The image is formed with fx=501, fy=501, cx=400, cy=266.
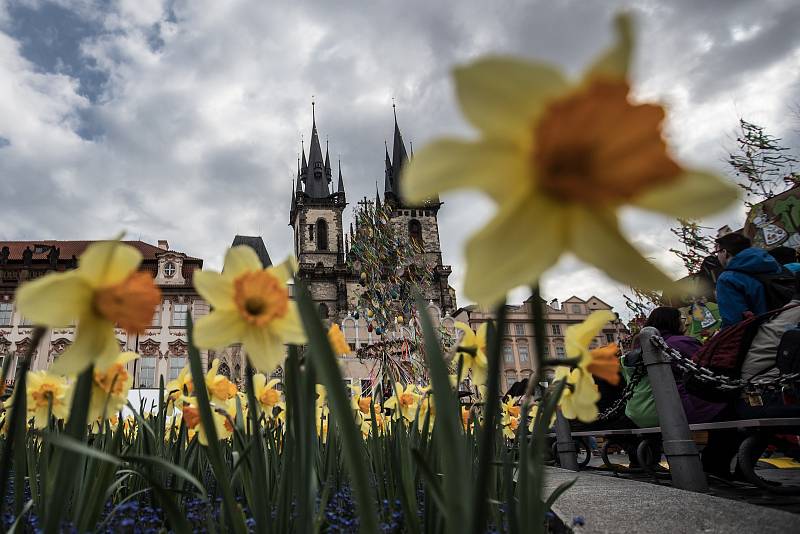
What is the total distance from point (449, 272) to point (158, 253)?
65.3 feet

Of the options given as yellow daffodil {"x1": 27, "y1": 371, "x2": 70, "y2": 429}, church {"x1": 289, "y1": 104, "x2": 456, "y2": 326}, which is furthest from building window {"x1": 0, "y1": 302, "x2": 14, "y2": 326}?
yellow daffodil {"x1": 27, "y1": 371, "x2": 70, "y2": 429}

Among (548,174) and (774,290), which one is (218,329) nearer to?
(548,174)

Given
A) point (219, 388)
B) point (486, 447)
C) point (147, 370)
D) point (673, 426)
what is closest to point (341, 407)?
point (486, 447)

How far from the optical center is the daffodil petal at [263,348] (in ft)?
2.96

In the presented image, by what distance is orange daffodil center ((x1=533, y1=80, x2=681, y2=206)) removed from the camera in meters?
0.38

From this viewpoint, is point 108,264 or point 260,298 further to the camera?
point 260,298

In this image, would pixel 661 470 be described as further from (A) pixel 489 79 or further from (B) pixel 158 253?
(B) pixel 158 253

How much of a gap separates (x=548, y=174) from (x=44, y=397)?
184 centimetres

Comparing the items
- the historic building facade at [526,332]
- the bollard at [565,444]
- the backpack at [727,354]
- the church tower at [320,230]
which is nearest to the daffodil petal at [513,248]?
the backpack at [727,354]

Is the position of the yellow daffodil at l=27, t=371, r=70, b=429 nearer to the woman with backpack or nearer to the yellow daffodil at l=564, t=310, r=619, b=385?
the yellow daffodil at l=564, t=310, r=619, b=385

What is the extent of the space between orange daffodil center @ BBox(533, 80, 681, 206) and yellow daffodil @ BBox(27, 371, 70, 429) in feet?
5.79

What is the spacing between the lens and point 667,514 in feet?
5.47

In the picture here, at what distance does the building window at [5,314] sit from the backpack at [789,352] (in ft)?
99.0

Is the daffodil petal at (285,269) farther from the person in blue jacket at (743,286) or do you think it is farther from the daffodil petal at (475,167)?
the person in blue jacket at (743,286)
